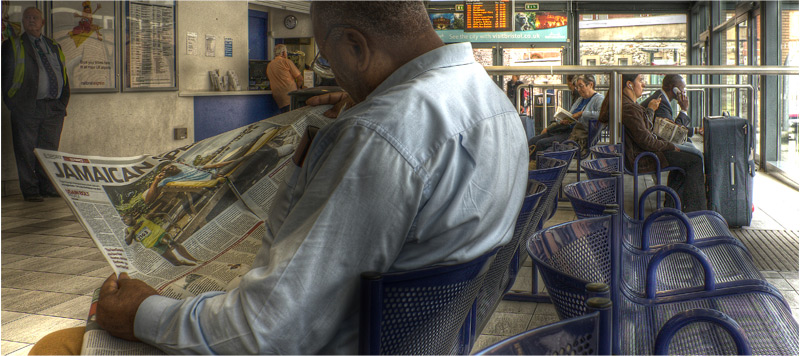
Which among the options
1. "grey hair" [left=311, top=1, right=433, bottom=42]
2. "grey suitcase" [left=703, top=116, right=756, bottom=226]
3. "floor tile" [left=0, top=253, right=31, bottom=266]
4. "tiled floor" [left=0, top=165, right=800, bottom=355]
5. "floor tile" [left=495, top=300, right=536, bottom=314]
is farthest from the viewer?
"grey suitcase" [left=703, top=116, right=756, bottom=226]

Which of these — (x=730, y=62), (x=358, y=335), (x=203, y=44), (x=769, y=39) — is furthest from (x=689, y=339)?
(x=730, y=62)

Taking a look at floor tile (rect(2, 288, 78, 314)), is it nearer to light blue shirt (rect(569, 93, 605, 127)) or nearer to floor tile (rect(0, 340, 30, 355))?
floor tile (rect(0, 340, 30, 355))

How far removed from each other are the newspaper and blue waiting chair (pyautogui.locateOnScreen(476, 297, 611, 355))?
2.04ft

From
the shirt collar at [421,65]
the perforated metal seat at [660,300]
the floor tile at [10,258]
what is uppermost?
the shirt collar at [421,65]

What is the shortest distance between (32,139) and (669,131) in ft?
18.7

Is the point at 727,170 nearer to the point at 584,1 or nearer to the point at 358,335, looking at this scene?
the point at 358,335

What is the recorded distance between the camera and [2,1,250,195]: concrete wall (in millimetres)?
7293

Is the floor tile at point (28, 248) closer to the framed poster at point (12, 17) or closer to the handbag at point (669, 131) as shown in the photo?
the framed poster at point (12, 17)

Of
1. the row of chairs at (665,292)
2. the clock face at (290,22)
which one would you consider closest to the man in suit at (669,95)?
the row of chairs at (665,292)

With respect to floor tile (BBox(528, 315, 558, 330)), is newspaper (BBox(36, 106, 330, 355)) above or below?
above

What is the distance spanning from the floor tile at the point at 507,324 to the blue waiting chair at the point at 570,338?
2.02 metres

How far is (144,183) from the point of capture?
134cm

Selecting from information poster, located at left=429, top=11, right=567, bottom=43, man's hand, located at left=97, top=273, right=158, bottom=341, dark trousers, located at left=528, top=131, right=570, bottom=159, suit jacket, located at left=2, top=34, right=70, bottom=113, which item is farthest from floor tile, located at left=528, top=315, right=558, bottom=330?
information poster, located at left=429, top=11, right=567, bottom=43

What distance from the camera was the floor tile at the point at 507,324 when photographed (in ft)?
9.31
